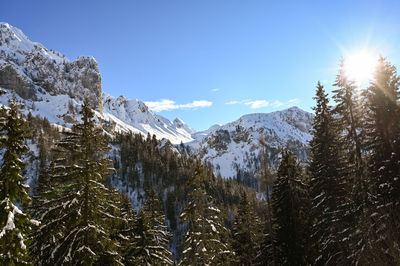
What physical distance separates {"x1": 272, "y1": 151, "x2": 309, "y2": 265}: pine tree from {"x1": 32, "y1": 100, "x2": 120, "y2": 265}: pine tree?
15.5 m

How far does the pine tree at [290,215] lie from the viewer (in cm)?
2333

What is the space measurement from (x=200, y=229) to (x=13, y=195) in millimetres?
13035

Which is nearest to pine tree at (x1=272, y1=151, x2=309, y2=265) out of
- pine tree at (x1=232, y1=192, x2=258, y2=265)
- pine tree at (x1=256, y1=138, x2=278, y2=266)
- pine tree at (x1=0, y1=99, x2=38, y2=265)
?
pine tree at (x1=256, y1=138, x2=278, y2=266)

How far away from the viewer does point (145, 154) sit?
152375mm

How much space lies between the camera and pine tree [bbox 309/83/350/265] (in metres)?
19.5

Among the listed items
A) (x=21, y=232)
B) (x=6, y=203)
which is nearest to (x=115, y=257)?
(x=21, y=232)

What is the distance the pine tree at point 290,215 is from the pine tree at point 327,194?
1135mm

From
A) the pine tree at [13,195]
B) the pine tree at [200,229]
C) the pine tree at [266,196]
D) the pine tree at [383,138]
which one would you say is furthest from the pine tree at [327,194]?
the pine tree at [13,195]

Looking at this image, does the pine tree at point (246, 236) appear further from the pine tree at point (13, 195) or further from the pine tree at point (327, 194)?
the pine tree at point (13, 195)

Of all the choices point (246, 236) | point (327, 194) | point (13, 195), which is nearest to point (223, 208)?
point (327, 194)

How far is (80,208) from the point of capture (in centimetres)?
1367

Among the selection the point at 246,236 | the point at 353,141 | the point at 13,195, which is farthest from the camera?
the point at 246,236

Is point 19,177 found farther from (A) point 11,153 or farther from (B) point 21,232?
(B) point 21,232

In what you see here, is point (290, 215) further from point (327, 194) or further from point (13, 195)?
point (13, 195)
